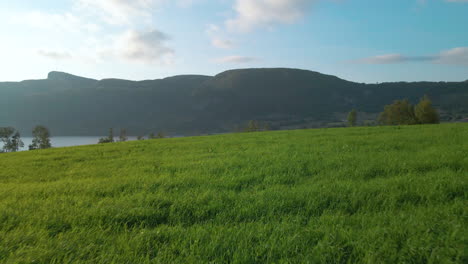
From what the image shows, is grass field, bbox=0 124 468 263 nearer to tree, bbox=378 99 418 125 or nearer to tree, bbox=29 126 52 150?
tree, bbox=378 99 418 125

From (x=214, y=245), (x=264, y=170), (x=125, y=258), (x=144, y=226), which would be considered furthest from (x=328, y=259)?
(x=264, y=170)

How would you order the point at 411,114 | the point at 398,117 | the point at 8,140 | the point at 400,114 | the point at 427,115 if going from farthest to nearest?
the point at 8,140 < the point at 400,114 < the point at 398,117 < the point at 411,114 < the point at 427,115

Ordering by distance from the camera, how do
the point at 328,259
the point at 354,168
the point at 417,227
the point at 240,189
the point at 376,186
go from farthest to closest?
the point at 354,168 < the point at 240,189 < the point at 376,186 < the point at 417,227 < the point at 328,259

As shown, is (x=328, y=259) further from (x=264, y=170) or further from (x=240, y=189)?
(x=264, y=170)

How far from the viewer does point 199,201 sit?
15.2 feet

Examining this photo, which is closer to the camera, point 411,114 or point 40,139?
point 411,114

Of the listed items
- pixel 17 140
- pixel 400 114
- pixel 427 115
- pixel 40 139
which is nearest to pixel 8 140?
pixel 17 140

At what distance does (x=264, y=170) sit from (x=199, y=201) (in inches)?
107

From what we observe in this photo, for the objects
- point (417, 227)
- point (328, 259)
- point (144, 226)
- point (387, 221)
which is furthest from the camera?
point (144, 226)

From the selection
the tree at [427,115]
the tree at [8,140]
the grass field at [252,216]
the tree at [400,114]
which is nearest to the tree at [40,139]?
the tree at [8,140]

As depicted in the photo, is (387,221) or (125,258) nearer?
(125,258)

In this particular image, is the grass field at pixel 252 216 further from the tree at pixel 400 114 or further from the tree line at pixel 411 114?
the tree at pixel 400 114

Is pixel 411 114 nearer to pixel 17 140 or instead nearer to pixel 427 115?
pixel 427 115

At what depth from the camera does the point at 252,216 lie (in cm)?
413
